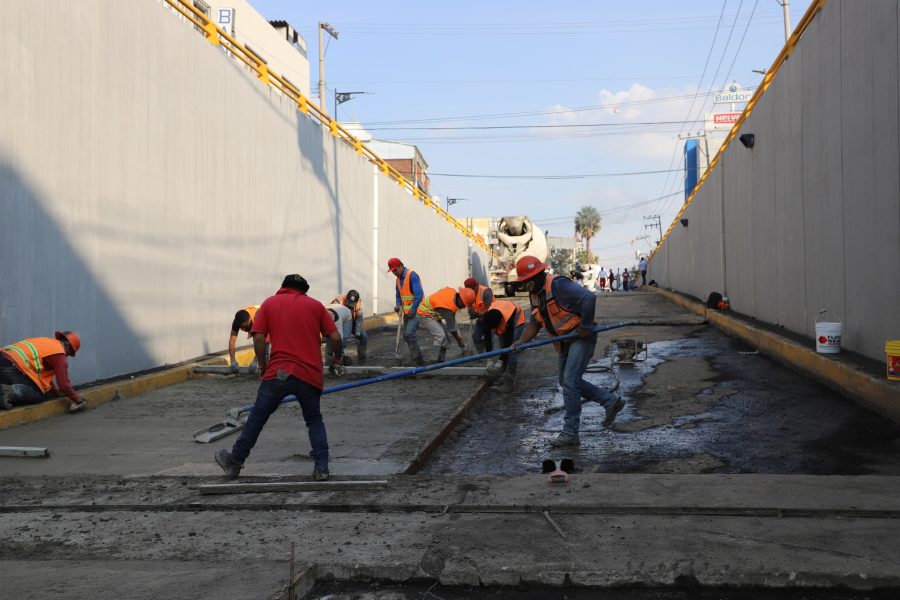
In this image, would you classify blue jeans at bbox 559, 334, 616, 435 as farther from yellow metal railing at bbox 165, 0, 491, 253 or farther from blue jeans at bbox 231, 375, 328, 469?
yellow metal railing at bbox 165, 0, 491, 253

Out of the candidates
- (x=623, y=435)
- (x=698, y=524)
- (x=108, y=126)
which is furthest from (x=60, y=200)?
(x=698, y=524)

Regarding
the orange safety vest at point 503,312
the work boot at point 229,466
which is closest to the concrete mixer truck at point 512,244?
the orange safety vest at point 503,312

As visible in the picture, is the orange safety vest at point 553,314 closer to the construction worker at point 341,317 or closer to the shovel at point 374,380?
the shovel at point 374,380

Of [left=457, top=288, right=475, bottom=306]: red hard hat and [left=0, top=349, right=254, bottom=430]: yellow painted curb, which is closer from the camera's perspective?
[left=0, top=349, right=254, bottom=430]: yellow painted curb

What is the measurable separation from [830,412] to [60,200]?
339 inches

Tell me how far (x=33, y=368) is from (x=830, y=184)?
9404 millimetres

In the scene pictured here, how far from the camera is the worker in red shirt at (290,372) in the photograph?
5.93 metres

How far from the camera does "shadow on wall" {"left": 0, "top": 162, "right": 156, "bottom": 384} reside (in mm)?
→ 9039

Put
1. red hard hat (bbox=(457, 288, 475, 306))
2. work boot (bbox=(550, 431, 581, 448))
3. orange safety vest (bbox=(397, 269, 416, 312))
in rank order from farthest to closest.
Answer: orange safety vest (bbox=(397, 269, 416, 312)) < red hard hat (bbox=(457, 288, 475, 306)) < work boot (bbox=(550, 431, 581, 448))

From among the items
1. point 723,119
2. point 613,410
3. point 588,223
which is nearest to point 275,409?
point 613,410

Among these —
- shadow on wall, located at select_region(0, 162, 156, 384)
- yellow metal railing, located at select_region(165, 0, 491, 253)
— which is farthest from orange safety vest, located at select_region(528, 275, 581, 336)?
yellow metal railing, located at select_region(165, 0, 491, 253)

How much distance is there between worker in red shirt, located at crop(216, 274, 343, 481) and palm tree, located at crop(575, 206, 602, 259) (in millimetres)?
109911

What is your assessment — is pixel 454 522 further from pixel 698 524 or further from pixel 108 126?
pixel 108 126

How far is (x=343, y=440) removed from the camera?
7.64 m
